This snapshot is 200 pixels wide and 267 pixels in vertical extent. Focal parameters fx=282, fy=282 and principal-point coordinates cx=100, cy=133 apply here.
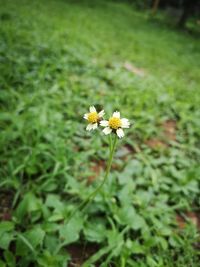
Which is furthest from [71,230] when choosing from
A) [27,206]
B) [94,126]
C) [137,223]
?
[94,126]

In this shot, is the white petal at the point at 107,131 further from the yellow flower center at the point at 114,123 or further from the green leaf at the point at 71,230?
the green leaf at the point at 71,230

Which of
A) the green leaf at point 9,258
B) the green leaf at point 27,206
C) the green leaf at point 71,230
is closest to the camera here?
the green leaf at point 9,258

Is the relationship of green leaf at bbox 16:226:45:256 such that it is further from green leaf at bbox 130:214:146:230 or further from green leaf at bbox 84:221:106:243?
green leaf at bbox 130:214:146:230

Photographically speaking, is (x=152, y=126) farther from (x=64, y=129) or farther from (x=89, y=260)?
(x=89, y=260)

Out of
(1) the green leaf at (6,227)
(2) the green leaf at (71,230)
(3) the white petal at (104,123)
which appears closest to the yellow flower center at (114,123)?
(3) the white petal at (104,123)

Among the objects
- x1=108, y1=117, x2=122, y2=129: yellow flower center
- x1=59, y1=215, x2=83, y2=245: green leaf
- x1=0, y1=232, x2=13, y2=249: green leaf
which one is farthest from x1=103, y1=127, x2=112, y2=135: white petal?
x1=0, y1=232, x2=13, y2=249: green leaf

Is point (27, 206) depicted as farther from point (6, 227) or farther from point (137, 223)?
point (137, 223)

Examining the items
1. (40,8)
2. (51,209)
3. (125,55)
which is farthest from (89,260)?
(40,8)

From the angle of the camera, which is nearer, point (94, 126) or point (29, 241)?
point (94, 126)
